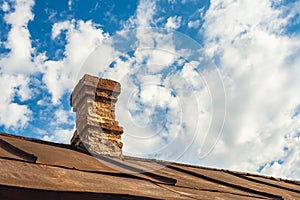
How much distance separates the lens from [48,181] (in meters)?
2.67

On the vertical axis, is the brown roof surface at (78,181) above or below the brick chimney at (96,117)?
below

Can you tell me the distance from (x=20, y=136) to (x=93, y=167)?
1.54 metres

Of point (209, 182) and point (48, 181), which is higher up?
point (209, 182)

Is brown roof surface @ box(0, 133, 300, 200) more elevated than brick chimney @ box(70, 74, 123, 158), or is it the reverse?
brick chimney @ box(70, 74, 123, 158)

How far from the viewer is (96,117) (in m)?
5.51

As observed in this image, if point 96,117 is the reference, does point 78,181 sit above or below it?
below

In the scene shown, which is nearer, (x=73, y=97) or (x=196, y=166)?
(x=73, y=97)

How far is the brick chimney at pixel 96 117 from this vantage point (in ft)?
17.4

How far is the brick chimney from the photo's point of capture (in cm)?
532

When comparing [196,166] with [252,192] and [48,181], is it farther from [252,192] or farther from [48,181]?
[48,181]

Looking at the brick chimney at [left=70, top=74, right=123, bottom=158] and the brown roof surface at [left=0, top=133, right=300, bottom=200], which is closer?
the brown roof surface at [left=0, top=133, right=300, bottom=200]

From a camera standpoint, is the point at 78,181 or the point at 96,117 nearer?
the point at 78,181

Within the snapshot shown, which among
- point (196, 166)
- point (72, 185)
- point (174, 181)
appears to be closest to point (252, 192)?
point (174, 181)

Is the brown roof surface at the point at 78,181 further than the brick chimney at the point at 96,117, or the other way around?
the brick chimney at the point at 96,117
